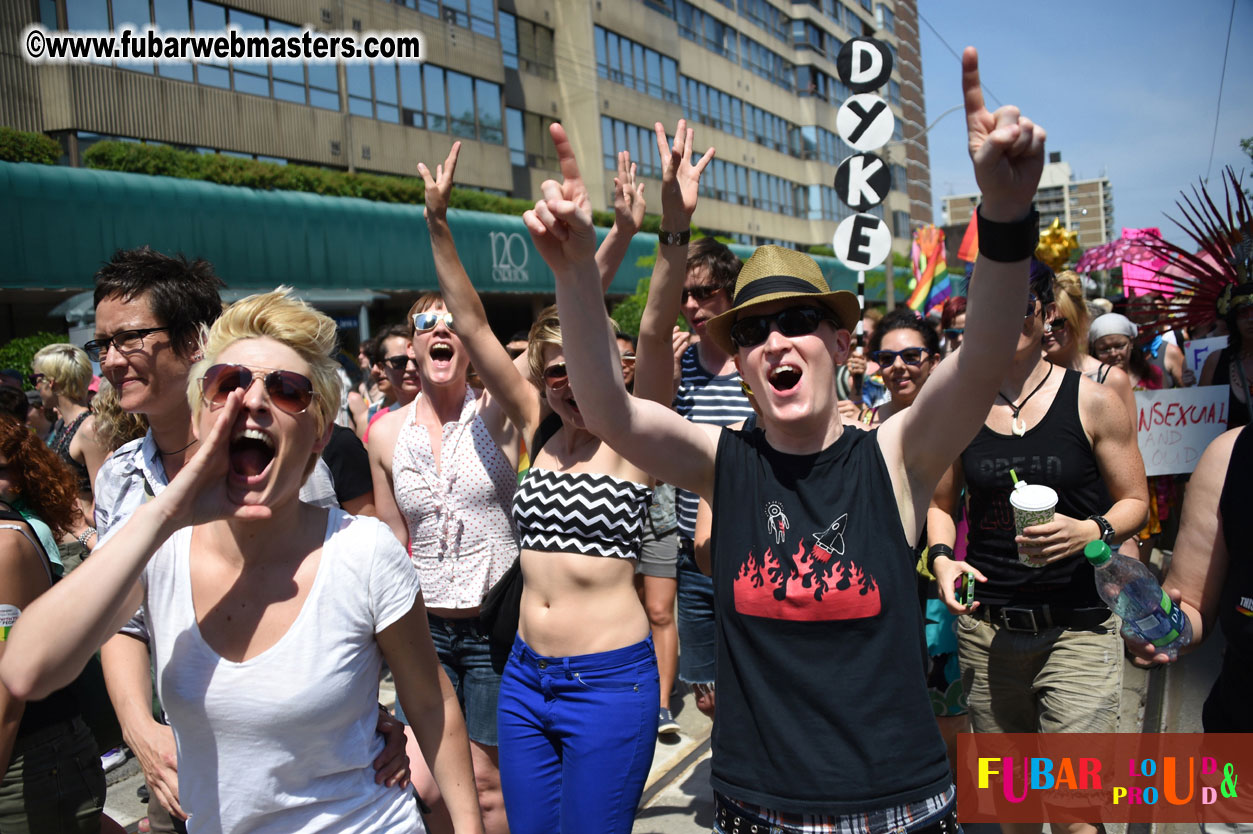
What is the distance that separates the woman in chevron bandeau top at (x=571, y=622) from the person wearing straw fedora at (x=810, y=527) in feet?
2.68

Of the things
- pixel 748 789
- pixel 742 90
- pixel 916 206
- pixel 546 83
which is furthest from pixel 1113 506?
pixel 916 206

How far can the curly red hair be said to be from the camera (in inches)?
121

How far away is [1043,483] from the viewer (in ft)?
11.4

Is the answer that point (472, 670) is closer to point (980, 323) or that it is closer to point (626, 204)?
point (626, 204)

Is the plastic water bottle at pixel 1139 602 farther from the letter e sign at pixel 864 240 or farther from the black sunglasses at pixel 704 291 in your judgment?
the letter e sign at pixel 864 240

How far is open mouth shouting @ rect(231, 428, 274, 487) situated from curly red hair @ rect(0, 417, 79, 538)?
149 centimetres

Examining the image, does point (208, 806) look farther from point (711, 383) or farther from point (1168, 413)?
point (1168, 413)

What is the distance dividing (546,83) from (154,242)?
58.8 ft

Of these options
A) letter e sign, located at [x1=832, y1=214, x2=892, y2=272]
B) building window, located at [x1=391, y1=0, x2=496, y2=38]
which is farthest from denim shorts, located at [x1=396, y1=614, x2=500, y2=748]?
building window, located at [x1=391, y1=0, x2=496, y2=38]

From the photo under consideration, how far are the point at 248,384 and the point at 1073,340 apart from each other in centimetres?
403

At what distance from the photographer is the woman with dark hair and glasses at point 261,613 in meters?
1.87

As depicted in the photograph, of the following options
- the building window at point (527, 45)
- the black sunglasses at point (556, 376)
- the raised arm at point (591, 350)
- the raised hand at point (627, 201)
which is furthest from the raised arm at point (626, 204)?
the building window at point (527, 45)

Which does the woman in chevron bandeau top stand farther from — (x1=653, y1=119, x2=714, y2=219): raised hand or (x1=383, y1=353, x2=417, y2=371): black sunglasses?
(x1=383, y1=353, x2=417, y2=371): black sunglasses

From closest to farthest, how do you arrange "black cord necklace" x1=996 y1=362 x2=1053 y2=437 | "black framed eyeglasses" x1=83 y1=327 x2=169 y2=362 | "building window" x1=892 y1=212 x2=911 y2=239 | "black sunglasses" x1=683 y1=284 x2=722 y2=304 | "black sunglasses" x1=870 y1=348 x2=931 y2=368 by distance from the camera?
"black framed eyeglasses" x1=83 y1=327 x2=169 y2=362 → "black cord necklace" x1=996 y1=362 x2=1053 y2=437 → "black sunglasses" x1=683 y1=284 x2=722 y2=304 → "black sunglasses" x1=870 y1=348 x2=931 y2=368 → "building window" x1=892 y1=212 x2=911 y2=239
